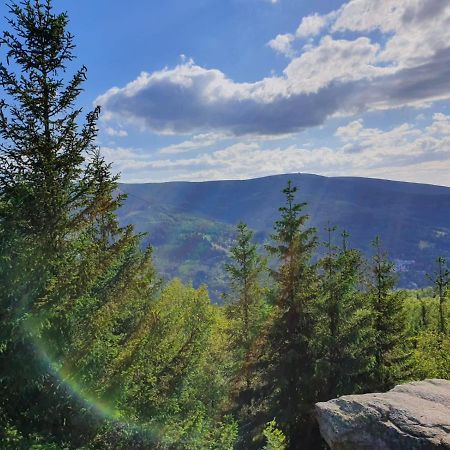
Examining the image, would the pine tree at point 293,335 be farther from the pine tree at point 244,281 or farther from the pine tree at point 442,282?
the pine tree at point 442,282

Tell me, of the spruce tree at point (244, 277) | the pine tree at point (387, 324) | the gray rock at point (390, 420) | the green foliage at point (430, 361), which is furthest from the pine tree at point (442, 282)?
the gray rock at point (390, 420)

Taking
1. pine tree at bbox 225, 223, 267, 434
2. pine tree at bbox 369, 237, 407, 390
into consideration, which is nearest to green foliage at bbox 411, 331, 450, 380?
pine tree at bbox 369, 237, 407, 390

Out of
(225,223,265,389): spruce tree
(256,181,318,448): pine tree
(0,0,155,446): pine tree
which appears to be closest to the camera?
(0,0,155,446): pine tree

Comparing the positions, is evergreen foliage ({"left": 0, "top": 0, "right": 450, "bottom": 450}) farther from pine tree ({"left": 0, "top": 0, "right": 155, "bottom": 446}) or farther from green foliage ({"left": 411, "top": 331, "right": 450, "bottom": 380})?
green foliage ({"left": 411, "top": 331, "right": 450, "bottom": 380})

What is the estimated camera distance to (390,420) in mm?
13781

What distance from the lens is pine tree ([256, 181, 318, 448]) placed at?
75.0ft

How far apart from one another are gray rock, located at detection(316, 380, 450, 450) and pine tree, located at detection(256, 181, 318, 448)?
7.44m

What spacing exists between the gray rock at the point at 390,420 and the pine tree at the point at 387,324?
997 cm

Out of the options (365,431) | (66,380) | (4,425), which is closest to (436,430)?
(365,431)

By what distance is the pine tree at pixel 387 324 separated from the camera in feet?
83.7

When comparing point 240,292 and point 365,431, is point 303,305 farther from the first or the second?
point 240,292

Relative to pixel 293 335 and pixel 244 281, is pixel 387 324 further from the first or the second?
pixel 244 281

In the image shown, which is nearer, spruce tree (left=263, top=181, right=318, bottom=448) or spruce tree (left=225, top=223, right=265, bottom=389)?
spruce tree (left=263, top=181, right=318, bottom=448)

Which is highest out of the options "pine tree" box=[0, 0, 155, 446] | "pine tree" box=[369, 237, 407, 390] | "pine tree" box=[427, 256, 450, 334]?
"pine tree" box=[0, 0, 155, 446]
